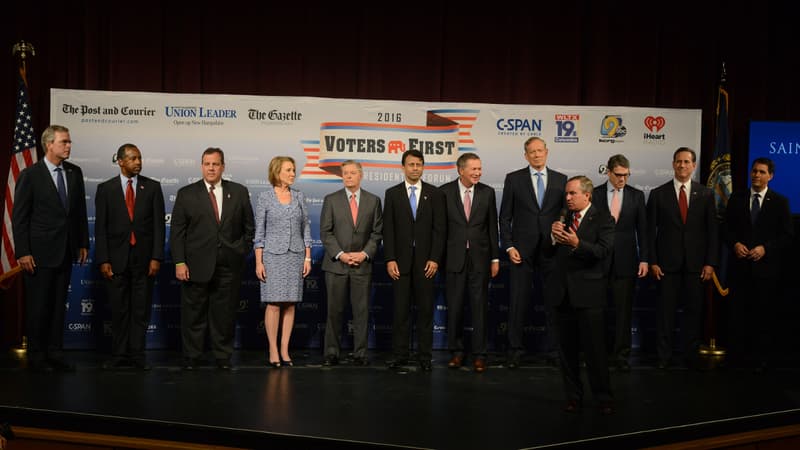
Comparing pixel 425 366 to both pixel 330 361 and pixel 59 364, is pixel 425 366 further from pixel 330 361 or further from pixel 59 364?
pixel 59 364

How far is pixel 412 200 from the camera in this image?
6.31 m

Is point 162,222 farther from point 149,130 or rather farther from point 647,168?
point 647,168

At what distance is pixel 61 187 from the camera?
234 inches

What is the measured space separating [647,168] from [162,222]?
446 cm

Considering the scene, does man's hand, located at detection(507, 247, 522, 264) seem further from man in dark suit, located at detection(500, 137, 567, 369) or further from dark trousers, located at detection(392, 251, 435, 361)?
dark trousers, located at detection(392, 251, 435, 361)

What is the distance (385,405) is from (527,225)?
220 cm

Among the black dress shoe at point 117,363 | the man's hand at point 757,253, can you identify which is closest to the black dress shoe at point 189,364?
the black dress shoe at point 117,363

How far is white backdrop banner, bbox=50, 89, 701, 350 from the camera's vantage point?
23.2 ft

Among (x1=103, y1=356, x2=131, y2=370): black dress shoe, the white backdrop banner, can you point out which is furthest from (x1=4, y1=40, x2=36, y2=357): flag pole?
(x1=103, y1=356, x2=131, y2=370): black dress shoe

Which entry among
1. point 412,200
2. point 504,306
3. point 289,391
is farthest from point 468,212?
point 289,391

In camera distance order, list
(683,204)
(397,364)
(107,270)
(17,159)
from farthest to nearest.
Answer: (17,159) → (683,204) → (397,364) → (107,270)

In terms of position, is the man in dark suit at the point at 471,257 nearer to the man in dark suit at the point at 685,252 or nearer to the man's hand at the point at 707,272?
the man in dark suit at the point at 685,252

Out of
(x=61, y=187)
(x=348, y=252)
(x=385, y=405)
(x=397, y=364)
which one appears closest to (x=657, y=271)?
(x=397, y=364)

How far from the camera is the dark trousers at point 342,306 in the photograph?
21.0ft
